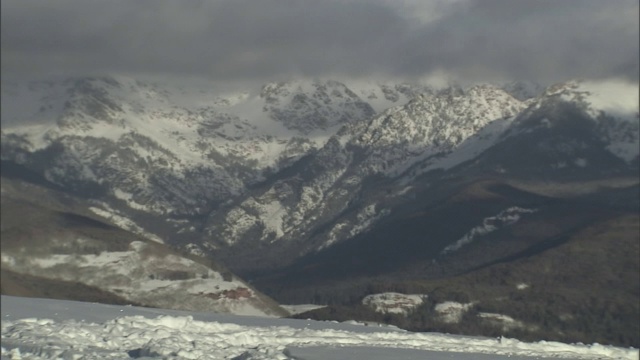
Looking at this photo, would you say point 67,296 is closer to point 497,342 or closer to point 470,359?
point 497,342

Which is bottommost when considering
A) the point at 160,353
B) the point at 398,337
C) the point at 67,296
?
the point at 160,353

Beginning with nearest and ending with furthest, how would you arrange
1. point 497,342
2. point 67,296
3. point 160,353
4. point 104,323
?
1. point 160,353
2. point 104,323
3. point 497,342
4. point 67,296

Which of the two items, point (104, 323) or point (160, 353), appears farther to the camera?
point (104, 323)

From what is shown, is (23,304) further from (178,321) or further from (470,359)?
(470,359)

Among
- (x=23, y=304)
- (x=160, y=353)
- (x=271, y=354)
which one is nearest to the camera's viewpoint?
(x=160, y=353)

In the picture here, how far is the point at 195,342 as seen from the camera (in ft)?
155

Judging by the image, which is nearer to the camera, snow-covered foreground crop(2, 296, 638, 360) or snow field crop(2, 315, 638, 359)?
snow field crop(2, 315, 638, 359)

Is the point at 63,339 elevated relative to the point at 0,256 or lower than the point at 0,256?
lower

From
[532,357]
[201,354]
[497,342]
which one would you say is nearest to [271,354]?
[201,354]

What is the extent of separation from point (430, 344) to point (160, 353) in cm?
2052

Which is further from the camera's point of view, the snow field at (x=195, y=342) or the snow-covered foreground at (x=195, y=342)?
the snow-covered foreground at (x=195, y=342)

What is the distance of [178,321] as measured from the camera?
55.5m

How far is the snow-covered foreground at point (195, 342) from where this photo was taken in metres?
42.8

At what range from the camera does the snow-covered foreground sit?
42750mm
